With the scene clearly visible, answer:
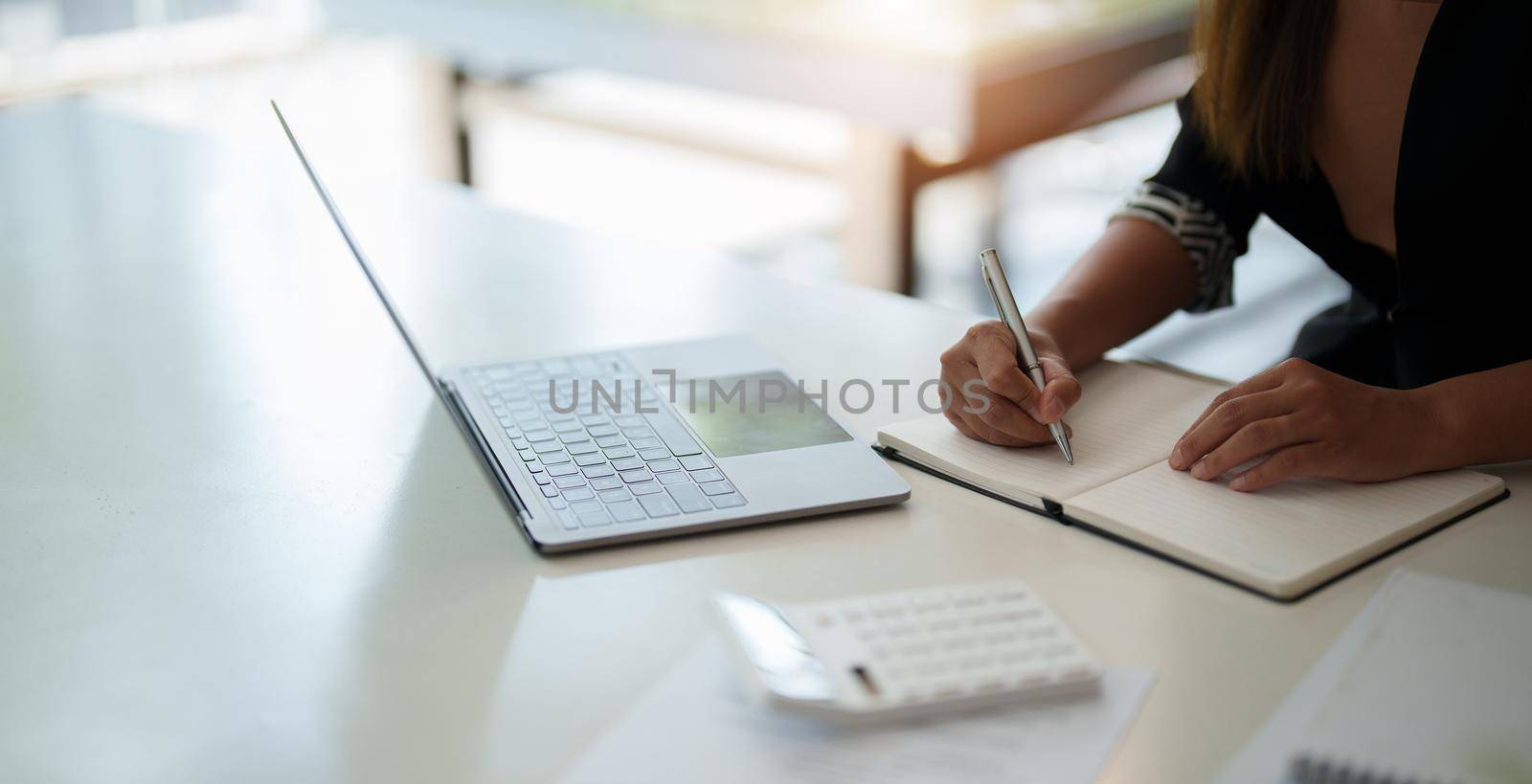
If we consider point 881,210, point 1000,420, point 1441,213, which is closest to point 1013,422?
point 1000,420

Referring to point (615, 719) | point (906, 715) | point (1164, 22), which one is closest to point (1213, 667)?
point (906, 715)

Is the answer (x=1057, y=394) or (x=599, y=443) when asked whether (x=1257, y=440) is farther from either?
(x=599, y=443)

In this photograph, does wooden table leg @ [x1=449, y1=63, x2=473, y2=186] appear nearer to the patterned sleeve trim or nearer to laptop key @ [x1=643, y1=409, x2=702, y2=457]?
the patterned sleeve trim

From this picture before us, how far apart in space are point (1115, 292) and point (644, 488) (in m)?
0.49

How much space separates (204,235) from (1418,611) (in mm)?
1266

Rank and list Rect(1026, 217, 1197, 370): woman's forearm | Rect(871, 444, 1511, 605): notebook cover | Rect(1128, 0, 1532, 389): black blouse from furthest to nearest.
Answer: Rect(1026, 217, 1197, 370): woman's forearm → Rect(1128, 0, 1532, 389): black blouse → Rect(871, 444, 1511, 605): notebook cover

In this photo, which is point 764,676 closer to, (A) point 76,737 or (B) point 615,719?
(B) point 615,719

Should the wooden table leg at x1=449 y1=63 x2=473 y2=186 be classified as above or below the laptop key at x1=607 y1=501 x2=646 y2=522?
below

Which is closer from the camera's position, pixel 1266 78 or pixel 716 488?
pixel 716 488

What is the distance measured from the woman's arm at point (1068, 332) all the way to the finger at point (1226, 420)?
8cm

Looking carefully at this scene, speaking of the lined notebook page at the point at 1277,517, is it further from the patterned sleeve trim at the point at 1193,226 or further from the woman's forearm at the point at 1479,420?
the patterned sleeve trim at the point at 1193,226

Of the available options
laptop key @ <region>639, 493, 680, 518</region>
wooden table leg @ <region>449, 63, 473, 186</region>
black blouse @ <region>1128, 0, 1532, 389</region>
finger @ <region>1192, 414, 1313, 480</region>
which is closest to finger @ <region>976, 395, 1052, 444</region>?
finger @ <region>1192, 414, 1313, 480</region>

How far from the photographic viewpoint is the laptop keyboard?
0.82m

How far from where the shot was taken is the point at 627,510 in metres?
0.81
